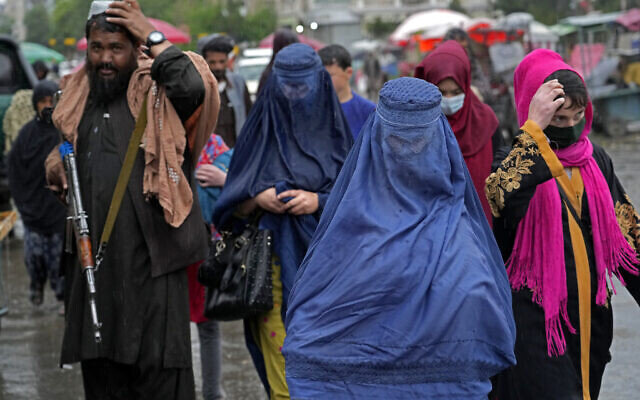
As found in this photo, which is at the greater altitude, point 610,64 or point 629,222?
point 629,222

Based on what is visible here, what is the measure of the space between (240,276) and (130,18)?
1185mm

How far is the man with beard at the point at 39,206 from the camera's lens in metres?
8.47

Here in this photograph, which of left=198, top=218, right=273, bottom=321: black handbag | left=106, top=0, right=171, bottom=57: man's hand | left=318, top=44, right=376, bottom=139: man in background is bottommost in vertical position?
left=198, top=218, right=273, bottom=321: black handbag

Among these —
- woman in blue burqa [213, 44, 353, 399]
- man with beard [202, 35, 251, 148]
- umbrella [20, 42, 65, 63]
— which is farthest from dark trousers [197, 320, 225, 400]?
umbrella [20, 42, 65, 63]

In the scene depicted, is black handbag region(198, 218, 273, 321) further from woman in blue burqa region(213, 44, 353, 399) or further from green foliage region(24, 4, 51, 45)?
green foliage region(24, 4, 51, 45)

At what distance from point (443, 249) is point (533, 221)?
37.1 inches

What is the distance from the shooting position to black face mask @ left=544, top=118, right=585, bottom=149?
12.5 ft

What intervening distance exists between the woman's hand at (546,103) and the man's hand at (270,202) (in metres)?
1.35

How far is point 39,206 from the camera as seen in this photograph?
851 cm

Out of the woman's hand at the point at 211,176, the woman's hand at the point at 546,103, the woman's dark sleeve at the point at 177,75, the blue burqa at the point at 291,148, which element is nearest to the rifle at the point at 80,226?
the woman's dark sleeve at the point at 177,75

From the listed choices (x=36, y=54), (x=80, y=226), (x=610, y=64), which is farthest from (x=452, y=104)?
(x=36, y=54)

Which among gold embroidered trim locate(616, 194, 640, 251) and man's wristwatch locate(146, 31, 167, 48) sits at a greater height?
man's wristwatch locate(146, 31, 167, 48)

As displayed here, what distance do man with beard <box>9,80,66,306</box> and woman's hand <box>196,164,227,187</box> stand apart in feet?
10.7

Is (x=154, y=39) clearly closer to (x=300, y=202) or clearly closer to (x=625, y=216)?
(x=300, y=202)
